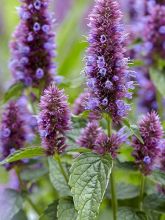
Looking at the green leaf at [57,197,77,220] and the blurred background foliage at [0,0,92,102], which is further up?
the blurred background foliage at [0,0,92,102]

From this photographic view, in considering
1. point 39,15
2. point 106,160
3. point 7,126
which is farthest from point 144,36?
point 106,160

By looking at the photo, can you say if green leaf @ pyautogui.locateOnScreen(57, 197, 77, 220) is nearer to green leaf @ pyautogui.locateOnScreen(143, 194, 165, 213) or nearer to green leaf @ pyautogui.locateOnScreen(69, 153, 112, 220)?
green leaf @ pyautogui.locateOnScreen(69, 153, 112, 220)

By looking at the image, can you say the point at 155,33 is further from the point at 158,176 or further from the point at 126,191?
the point at 158,176

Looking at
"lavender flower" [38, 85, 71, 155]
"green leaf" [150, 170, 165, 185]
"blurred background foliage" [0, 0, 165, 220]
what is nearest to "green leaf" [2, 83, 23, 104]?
"blurred background foliage" [0, 0, 165, 220]

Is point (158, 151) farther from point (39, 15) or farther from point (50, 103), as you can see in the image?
point (39, 15)

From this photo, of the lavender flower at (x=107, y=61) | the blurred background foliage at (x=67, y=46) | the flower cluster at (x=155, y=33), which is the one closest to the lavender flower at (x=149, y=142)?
the lavender flower at (x=107, y=61)

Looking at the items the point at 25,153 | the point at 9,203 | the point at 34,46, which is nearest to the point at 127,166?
the point at 25,153
